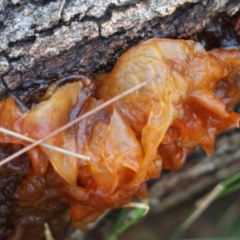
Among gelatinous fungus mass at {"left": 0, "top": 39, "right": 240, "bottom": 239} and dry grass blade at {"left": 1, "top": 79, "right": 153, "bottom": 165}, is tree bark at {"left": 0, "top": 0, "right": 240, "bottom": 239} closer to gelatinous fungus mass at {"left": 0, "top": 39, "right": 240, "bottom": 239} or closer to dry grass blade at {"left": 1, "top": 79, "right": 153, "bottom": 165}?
gelatinous fungus mass at {"left": 0, "top": 39, "right": 240, "bottom": 239}

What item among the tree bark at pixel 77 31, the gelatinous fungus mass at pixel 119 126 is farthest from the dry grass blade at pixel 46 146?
the tree bark at pixel 77 31

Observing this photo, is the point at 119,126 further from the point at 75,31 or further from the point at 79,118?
the point at 75,31

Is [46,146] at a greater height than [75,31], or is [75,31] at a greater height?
[75,31]

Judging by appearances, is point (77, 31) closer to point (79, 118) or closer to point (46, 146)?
point (79, 118)

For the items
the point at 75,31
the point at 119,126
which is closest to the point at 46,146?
the point at 119,126

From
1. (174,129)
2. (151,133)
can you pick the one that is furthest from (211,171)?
(151,133)

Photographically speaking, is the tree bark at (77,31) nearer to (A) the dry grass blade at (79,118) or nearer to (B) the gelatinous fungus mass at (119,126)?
(B) the gelatinous fungus mass at (119,126)

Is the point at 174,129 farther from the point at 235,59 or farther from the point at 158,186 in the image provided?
the point at 158,186
